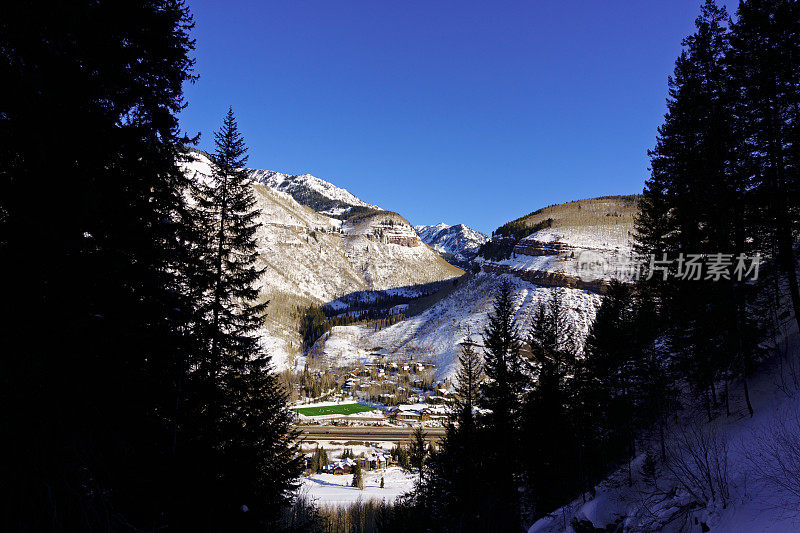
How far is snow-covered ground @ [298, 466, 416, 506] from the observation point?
45.8 m

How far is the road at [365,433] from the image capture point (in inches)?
2844

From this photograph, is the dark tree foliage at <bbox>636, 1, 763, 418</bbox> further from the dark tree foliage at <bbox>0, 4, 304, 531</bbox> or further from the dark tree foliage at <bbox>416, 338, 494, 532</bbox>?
the dark tree foliage at <bbox>0, 4, 304, 531</bbox>

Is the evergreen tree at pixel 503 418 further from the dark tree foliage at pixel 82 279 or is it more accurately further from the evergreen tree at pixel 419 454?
the dark tree foliage at pixel 82 279

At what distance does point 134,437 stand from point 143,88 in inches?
277

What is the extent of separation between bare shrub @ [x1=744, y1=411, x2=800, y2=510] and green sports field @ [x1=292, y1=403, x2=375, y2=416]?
9947 cm

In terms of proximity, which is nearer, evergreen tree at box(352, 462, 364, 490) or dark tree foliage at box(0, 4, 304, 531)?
dark tree foliage at box(0, 4, 304, 531)

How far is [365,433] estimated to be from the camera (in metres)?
78.0

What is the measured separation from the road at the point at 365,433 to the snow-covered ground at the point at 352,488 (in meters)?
11.2

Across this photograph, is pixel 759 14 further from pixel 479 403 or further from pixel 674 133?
pixel 479 403

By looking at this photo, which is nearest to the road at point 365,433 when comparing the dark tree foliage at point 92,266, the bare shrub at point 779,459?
the bare shrub at point 779,459

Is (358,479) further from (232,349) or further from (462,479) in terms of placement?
(232,349)

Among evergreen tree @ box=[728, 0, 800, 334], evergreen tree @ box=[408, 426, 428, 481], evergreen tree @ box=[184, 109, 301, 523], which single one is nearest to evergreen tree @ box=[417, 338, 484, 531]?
evergreen tree @ box=[408, 426, 428, 481]

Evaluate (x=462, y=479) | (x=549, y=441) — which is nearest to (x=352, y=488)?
(x=462, y=479)

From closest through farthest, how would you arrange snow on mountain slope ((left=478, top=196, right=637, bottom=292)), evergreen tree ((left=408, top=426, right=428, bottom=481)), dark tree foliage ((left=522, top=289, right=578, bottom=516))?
dark tree foliage ((left=522, top=289, right=578, bottom=516)), evergreen tree ((left=408, top=426, right=428, bottom=481)), snow on mountain slope ((left=478, top=196, right=637, bottom=292))
